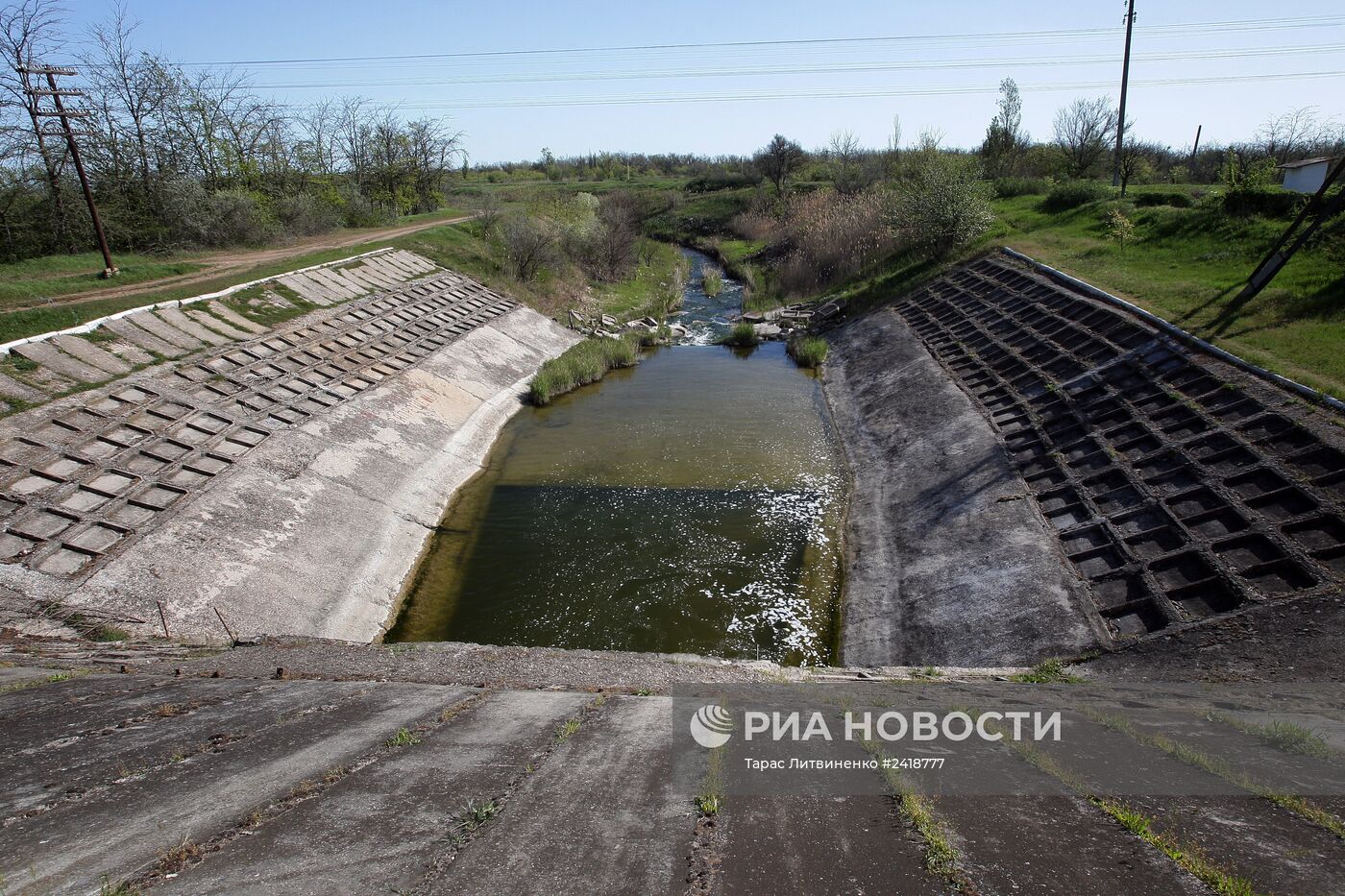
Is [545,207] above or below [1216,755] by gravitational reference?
above

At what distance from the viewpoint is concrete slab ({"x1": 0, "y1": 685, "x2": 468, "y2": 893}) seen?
388cm

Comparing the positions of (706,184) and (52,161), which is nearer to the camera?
(52,161)

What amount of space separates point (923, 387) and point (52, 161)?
116 feet

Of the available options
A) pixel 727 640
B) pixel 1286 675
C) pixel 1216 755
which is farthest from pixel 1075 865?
pixel 727 640

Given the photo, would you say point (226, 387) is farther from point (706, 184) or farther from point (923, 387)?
point (706, 184)

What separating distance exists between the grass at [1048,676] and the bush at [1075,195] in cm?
3644

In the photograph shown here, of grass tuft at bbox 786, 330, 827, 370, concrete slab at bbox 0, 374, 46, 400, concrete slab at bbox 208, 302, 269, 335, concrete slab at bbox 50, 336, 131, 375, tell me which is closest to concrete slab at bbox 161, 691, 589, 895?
concrete slab at bbox 0, 374, 46, 400

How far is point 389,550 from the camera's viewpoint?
15648 millimetres

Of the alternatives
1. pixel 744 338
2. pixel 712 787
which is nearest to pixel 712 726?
pixel 712 787

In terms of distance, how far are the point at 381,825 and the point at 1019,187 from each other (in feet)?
177

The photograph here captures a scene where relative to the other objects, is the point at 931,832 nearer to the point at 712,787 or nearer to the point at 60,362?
the point at 712,787

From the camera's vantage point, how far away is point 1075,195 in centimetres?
3788

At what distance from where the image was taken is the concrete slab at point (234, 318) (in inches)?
844

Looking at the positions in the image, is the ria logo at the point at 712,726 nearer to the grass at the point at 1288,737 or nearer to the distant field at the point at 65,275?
the grass at the point at 1288,737
